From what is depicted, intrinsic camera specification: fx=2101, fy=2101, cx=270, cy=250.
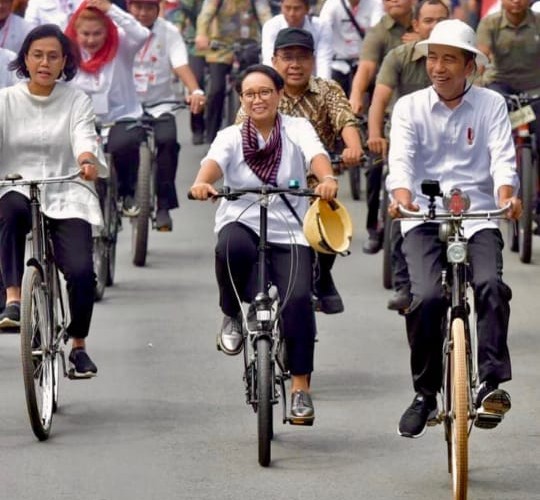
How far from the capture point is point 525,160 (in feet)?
49.1

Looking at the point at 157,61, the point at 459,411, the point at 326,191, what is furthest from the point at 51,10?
the point at 459,411

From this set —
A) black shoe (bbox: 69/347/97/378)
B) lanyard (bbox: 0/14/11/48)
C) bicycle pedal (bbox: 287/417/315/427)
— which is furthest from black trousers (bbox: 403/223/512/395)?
lanyard (bbox: 0/14/11/48)

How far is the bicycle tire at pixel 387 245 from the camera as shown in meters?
13.9

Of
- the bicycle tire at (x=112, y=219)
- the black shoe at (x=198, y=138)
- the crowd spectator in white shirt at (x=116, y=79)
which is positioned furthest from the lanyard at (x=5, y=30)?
the black shoe at (x=198, y=138)

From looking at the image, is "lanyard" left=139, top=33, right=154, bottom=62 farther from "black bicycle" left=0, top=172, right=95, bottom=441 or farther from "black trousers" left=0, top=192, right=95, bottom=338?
"black bicycle" left=0, top=172, right=95, bottom=441

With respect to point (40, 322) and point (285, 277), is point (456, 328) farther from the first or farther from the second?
point (40, 322)

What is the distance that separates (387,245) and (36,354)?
4636 millimetres

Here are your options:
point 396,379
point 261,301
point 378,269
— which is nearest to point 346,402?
point 396,379

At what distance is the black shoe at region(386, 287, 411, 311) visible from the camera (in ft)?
40.7

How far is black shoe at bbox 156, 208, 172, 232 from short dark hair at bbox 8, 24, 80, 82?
15.8 ft

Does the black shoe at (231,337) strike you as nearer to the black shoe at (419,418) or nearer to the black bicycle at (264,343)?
the black bicycle at (264,343)

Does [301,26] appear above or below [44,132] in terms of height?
above

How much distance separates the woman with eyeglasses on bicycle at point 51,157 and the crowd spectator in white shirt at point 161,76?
4.83 metres

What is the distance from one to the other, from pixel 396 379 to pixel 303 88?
5.53 ft
